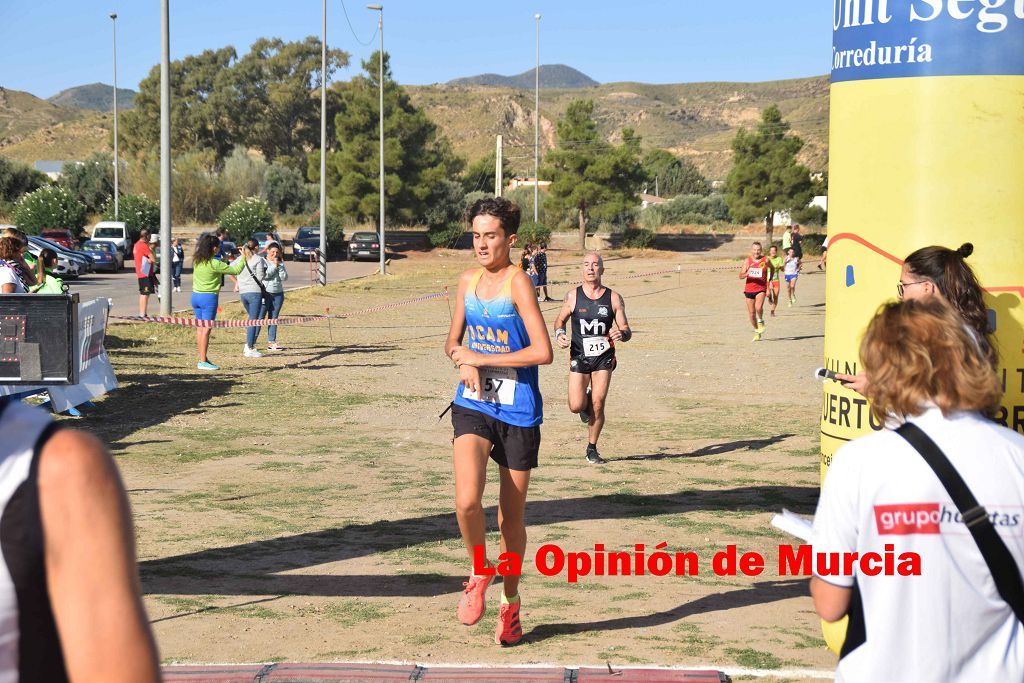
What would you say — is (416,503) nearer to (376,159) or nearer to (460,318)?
(460,318)

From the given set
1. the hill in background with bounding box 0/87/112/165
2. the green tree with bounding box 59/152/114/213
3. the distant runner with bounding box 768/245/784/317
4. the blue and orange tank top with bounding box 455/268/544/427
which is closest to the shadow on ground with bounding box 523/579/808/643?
the blue and orange tank top with bounding box 455/268/544/427

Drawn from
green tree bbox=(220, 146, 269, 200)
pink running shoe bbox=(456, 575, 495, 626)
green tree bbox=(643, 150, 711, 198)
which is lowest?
pink running shoe bbox=(456, 575, 495, 626)

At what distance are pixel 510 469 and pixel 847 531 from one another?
3275 millimetres

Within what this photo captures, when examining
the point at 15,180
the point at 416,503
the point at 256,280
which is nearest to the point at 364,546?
the point at 416,503

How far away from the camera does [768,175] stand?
238 ft

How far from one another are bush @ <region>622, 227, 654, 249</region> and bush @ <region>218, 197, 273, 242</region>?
65.7 feet

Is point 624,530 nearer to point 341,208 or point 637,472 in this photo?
point 637,472

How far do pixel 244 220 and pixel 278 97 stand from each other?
49.9 m

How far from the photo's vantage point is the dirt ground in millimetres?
5910

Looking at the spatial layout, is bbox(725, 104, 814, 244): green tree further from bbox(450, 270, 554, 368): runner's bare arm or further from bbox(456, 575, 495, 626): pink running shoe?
bbox(456, 575, 495, 626): pink running shoe

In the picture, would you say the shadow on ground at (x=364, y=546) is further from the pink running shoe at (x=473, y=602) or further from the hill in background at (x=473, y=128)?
the hill in background at (x=473, y=128)

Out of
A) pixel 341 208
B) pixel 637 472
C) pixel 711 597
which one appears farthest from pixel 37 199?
pixel 711 597

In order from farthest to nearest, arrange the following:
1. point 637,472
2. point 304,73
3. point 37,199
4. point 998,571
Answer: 1. point 304,73
2. point 37,199
3. point 637,472
4. point 998,571

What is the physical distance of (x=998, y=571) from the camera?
2707 millimetres
